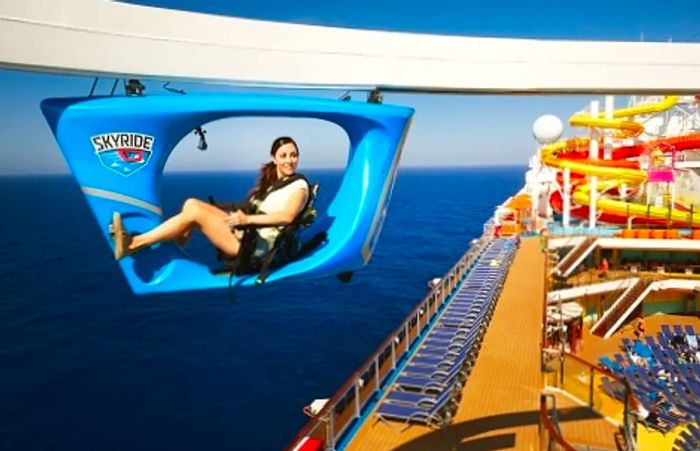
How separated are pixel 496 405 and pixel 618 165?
17.8m

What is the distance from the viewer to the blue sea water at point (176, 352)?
18.0m

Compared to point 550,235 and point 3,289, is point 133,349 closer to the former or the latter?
point 3,289

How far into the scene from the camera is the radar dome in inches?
1391

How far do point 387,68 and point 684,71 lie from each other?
5.95 ft

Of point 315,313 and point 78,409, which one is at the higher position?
point 315,313

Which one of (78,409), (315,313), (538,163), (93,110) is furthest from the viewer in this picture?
(538,163)

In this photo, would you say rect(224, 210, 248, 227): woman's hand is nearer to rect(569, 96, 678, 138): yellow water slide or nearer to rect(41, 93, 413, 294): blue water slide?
rect(41, 93, 413, 294): blue water slide

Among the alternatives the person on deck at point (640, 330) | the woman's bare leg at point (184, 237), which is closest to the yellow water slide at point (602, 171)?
the person on deck at point (640, 330)

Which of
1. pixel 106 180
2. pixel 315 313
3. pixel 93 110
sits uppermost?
pixel 93 110

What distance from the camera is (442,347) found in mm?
11680

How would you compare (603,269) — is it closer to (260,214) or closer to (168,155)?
(260,214)

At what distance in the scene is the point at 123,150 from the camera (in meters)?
2.83

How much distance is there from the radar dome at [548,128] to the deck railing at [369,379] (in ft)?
70.1

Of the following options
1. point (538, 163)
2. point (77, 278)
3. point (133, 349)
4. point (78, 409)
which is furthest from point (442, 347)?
point (77, 278)
